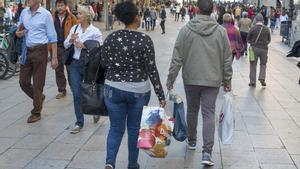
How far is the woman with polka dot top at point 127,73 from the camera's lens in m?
4.86

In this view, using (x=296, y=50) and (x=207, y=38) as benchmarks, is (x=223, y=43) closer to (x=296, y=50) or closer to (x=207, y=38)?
(x=207, y=38)

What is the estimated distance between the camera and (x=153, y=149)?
4992mm

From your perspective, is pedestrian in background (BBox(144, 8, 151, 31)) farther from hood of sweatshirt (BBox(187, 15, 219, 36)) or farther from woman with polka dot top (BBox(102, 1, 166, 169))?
woman with polka dot top (BBox(102, 1, 166, 169))

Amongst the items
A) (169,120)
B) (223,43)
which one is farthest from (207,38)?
(169,120)

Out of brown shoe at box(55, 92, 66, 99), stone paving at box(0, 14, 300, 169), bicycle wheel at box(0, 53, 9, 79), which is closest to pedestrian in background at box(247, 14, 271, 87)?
stone paving at box(0, 14, 300, 169)

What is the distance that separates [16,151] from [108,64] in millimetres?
1991

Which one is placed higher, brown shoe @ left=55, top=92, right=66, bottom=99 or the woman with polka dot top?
the woman with polka dot top

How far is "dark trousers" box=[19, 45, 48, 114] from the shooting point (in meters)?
7.55

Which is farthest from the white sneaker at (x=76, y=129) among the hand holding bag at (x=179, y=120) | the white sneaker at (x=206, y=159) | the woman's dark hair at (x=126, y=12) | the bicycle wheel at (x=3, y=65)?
the bicycle wheel at (x=3, y=65)

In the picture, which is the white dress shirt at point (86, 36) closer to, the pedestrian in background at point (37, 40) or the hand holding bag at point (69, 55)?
the hand holding bag at point (69, 55)

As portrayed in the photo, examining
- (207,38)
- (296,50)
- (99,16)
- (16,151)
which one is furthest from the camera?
(99,16)

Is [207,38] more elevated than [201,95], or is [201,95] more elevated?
[207,38]

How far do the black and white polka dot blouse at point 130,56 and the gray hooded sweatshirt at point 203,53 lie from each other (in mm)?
807

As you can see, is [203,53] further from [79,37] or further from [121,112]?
[79,37]
